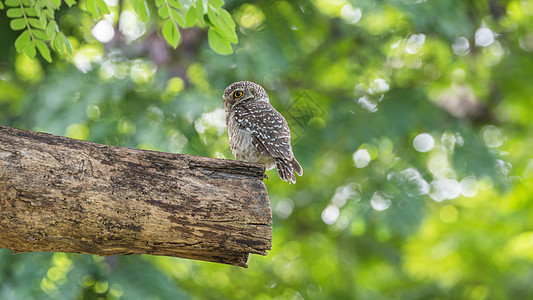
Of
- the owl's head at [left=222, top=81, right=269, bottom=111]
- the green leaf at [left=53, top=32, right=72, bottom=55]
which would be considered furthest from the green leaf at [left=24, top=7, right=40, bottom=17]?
the owl's head at [left=222, top=81, right=269, bottom=111]

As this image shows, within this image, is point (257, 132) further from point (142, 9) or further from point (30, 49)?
point (30, 49)

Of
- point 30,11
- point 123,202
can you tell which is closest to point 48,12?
point 30,11

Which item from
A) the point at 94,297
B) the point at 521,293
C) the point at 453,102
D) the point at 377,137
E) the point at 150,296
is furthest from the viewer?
the point at 453,102

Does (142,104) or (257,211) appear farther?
(142,104)

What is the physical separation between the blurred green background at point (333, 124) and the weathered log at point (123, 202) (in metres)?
2.68

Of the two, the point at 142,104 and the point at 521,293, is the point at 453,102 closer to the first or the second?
the point at 521,293

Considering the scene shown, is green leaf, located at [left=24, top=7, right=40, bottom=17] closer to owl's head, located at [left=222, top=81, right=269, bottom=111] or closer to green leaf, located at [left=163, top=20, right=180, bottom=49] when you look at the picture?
green leaf, located at [left=163, top=20, right=180, bottom=49]

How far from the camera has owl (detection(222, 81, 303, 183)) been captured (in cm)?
318

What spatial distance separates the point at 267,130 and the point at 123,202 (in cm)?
125

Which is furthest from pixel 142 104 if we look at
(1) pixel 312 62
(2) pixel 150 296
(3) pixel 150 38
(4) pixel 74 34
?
(1) pixel 312 62

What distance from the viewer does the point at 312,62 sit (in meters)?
7.51

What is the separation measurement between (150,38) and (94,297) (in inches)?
116

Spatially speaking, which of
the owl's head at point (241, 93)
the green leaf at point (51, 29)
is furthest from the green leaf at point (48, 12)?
the owl's head at point (241, 93)

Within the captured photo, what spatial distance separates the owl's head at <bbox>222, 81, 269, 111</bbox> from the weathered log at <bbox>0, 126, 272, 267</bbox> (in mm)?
1204
